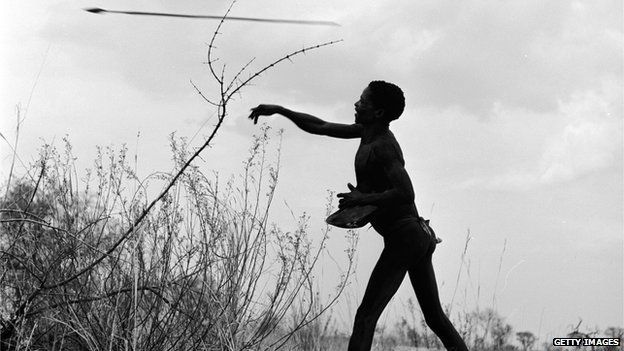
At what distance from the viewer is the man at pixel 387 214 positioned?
3.70m

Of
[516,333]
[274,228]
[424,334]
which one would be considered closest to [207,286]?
[274,228]

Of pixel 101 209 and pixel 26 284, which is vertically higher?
pixel 101 209

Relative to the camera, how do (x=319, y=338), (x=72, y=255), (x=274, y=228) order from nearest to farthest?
(x=72, y=255)
(x=274, y=228)
(x=319, y=338)

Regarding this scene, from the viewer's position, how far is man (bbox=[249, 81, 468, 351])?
12.1 ft

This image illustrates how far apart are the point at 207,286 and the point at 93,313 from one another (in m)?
0.67

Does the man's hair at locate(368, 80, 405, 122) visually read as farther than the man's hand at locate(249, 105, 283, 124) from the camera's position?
No

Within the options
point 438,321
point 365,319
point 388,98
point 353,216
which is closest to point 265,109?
point 388,98

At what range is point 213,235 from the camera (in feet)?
13.8

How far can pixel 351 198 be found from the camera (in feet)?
12.2

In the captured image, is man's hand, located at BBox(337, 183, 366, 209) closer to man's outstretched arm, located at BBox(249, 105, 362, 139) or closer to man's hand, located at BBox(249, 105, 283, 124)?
man's outstretched arm, located at BBox(249, 105, 362, 139)

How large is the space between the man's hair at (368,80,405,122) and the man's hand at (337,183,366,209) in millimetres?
419

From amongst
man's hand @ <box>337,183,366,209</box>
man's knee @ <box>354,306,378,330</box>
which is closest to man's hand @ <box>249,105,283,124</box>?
man's hand @ <box>337,183,366,209</box>

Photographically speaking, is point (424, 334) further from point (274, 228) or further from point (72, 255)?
point (72, 255)

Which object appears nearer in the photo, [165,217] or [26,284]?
[165,217]
